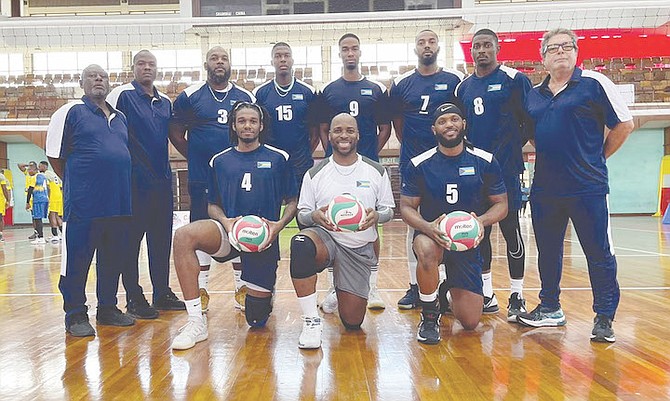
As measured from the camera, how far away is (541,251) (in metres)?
3.74

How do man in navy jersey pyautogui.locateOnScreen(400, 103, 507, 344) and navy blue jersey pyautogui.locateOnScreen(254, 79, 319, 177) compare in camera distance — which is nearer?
man in navy jersey pyautogui.locateOnScreen(400, 103, 507, 344)

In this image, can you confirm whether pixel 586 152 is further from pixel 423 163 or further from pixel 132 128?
pixel 132 128

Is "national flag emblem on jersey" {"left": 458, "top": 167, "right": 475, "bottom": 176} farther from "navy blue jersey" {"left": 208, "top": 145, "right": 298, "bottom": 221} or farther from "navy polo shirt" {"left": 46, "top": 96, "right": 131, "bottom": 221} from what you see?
"navy polo shirt" {"left": 46, "top": 96, "right": 131, "bottom": 221}

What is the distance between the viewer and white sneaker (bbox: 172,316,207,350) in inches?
132

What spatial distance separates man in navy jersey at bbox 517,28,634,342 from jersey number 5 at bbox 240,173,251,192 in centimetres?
189

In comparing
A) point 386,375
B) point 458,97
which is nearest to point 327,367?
point 386,375

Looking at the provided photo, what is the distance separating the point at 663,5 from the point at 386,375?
24.7ft

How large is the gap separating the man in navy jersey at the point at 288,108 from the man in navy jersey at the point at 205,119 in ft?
0.69

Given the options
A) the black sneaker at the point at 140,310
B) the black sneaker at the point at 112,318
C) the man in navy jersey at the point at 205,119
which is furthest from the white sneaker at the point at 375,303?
the black sneaker at the point at 112,318

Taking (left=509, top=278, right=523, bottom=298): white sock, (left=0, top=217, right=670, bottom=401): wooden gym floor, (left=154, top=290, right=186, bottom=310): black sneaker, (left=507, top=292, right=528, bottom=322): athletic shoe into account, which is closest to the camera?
(left=0, top=217, right=670, bottom=401): wooden gym floor

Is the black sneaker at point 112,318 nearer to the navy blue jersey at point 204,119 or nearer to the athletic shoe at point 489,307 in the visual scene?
the navy blue jersey at point 204,119

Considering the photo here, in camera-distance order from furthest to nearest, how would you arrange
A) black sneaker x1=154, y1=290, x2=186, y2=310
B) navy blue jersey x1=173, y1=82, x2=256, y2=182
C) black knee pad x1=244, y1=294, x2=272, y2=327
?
black sneaker x1=154, y1=290, x2=186, y2=310, navy blue jersey x1=173, y1=82, x2=256, y2=182, black knee pad x1=244, y1=294, x2=272, y2=327

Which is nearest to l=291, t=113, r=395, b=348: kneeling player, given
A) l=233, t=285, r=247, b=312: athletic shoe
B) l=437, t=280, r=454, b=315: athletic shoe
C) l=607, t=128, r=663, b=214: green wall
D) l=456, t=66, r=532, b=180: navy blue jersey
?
l=437, t=280, r=454, b=315: athletic shoe

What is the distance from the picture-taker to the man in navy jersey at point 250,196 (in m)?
3.72
